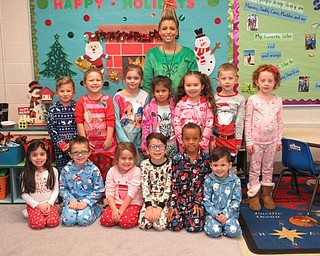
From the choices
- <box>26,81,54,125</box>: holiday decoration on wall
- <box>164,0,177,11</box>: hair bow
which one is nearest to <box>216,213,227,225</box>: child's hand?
<box>26,81,54,125</box>: holiday decoration on wall

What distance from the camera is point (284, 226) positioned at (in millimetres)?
2781

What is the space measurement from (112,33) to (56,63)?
0.63m

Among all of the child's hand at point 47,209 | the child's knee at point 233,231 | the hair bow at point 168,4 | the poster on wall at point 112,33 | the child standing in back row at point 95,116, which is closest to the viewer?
the child's knee at point 233,231

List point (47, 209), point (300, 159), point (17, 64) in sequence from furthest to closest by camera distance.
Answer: point (17, 64) → point (300, 159) → point (47, 209)

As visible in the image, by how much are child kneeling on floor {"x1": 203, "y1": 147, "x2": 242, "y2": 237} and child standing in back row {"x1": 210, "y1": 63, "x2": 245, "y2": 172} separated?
27cm

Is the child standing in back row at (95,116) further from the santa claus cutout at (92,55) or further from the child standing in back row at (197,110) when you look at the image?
the santa claus cutout at (92,55)

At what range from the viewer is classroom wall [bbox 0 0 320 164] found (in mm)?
3840

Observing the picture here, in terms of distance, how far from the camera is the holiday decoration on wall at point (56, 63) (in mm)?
3863

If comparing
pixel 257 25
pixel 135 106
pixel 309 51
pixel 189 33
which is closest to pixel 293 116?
pixel 309 51

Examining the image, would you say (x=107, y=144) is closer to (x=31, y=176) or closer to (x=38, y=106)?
(x=31, y=176)

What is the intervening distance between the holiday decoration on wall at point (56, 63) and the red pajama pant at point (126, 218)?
1.66m

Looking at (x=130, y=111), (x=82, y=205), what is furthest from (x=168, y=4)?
A: (x=82, y=205)

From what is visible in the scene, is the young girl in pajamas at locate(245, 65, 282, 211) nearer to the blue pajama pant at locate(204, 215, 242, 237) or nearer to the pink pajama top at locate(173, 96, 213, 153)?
the pink pajama top at locate(173, 96, 213, 153)

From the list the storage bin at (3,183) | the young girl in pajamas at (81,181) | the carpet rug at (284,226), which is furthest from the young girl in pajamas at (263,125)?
the storage bin at (3,183)
